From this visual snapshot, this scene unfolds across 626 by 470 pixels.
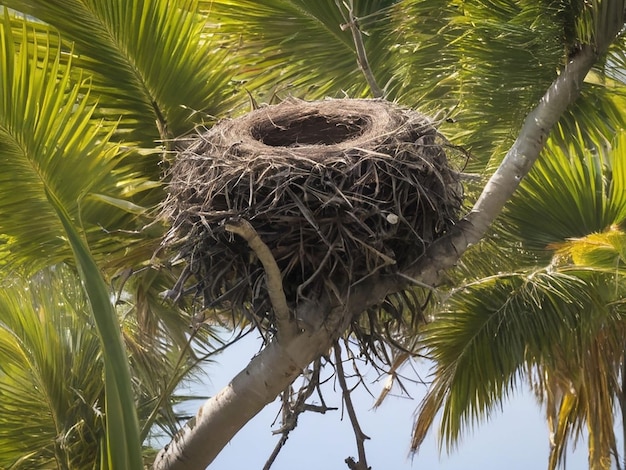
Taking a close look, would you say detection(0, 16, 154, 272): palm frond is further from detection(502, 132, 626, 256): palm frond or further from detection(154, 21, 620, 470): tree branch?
detection(502, 132, 626, 256): palm frond

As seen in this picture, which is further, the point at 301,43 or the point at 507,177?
the point at 301,43

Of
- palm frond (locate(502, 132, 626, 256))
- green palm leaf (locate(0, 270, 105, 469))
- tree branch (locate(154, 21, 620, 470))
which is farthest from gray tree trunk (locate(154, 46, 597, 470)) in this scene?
palm frond (locate(502, 132, 626, 256))

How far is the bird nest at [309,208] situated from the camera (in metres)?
3.58

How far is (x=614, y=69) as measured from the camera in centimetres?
513

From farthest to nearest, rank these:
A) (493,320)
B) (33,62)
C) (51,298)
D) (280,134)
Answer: (493,320) < (51,298) < (280,134) < (33,62)

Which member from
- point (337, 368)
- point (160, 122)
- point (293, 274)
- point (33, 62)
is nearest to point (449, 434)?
point (337, 368)

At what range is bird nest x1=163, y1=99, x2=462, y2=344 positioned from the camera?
141 inches

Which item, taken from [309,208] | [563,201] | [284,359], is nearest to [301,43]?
[563,201]

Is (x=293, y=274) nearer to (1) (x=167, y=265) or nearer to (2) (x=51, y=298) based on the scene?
(1) (x=167, y=265)

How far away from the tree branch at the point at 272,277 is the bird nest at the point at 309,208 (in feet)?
0.30

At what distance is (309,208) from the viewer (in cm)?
358

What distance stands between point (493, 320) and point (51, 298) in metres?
2.23

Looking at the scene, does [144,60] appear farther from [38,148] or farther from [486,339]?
[486,339]

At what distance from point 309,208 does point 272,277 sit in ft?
0.99
